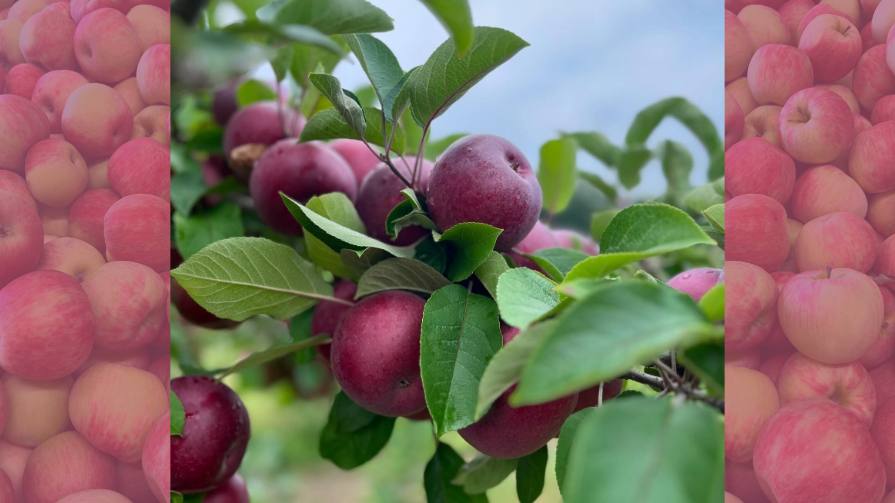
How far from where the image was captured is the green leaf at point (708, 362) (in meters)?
0.34

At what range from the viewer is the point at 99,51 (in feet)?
1.42

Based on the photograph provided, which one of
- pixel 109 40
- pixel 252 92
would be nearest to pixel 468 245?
pixel 109 40

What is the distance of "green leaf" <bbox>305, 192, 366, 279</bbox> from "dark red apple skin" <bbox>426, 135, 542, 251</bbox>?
0.23 feet

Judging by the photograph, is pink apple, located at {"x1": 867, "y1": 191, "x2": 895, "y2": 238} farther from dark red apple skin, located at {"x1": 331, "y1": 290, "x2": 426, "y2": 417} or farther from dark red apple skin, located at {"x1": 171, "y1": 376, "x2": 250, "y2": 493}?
dark red apple skin, located at {"x1": 171, "y1": 376, "x2": 250, "y2": 493}

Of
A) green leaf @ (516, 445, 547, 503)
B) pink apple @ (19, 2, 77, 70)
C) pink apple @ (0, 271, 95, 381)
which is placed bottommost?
green leaf @ (516, 445, 547, 503)

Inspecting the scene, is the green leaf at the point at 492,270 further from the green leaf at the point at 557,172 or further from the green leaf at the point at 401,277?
the green leaf at the point at 557,172

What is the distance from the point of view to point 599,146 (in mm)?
979

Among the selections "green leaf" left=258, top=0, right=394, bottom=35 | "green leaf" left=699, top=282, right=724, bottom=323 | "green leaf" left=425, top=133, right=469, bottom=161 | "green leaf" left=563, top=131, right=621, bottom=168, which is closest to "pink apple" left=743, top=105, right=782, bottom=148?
"green leaf" left=699, top=282, right=724, bottom=323

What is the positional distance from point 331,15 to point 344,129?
114mm

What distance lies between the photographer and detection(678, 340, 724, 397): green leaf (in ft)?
1.12

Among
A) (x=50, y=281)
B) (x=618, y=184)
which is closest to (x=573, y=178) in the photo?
(x=618, y=184)

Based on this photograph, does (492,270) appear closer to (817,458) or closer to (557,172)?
(817,458)

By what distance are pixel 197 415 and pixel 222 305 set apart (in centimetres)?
10

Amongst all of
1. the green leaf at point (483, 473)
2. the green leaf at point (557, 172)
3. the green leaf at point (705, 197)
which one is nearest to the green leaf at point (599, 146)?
the green leaf at point (557, 172)
